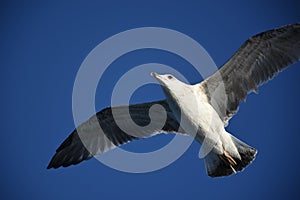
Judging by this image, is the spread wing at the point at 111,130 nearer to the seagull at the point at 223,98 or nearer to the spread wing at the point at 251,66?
the seagull at the point at 223,98

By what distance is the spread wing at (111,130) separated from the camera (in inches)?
365

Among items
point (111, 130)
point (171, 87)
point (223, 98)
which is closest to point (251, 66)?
point (223, 98)

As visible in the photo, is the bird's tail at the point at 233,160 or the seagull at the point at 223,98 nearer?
the seagull at the point at 223,98

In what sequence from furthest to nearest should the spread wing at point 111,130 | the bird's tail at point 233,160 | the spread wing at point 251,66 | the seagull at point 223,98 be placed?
the spread wing at point 111,130 < the bird's tail at point 233,160 < the spread wing at point 251,66 < the seagull at point 223,98

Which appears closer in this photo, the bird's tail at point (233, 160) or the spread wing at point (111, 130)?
the bird's tail at point (233, 160)

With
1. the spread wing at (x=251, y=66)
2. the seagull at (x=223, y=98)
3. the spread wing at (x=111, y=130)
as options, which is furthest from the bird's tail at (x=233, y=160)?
the spread wing at (x=111, y=130)

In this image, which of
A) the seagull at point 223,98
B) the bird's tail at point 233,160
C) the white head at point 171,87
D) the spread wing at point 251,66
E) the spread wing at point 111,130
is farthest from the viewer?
the spread wing at point 111,130

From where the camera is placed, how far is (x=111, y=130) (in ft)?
32.0

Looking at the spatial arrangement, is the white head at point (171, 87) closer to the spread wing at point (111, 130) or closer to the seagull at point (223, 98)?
the seagull at point (223, 98)

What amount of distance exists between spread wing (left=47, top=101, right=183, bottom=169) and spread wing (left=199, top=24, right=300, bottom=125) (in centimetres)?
92

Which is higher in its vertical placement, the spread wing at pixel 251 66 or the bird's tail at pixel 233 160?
the spread wing at pixel 251 66

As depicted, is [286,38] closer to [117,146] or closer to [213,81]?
[213,81]

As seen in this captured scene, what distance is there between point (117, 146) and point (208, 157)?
178cm

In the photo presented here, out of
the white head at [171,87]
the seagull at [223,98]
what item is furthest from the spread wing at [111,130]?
the white head at [171,87]
